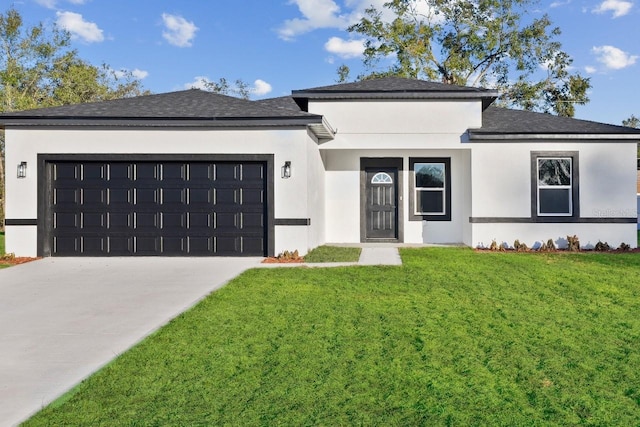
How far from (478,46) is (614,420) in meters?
30.0

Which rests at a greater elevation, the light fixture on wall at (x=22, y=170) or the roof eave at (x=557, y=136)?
the roof eave at (x=557, y=136)

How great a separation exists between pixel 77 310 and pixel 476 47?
28923 mm

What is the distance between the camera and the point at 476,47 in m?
30.0

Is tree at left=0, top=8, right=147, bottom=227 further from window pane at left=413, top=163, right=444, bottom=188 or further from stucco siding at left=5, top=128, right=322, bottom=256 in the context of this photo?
window pane at left=413, top=163, right=444, bottom=188

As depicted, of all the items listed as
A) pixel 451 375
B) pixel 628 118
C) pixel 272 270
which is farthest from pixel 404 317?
pixel 628 118

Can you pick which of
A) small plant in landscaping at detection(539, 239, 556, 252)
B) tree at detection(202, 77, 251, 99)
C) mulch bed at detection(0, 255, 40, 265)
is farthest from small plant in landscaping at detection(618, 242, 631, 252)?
tree at detection(202, 77, 251, 99)

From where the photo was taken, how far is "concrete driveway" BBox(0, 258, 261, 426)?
13.3ft

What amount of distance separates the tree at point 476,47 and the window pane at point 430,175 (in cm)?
1526

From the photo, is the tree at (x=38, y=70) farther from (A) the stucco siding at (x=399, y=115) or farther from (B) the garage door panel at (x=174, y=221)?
(A) the stucco siding at (x=399, y=115)

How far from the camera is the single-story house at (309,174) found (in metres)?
12.1

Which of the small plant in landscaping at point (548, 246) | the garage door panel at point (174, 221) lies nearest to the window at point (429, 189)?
the small plant in landscaping at point (548, 246)

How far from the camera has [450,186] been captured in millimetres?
15500

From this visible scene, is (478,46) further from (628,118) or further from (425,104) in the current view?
(628,118)

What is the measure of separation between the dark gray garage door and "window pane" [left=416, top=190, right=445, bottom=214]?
226 inches
